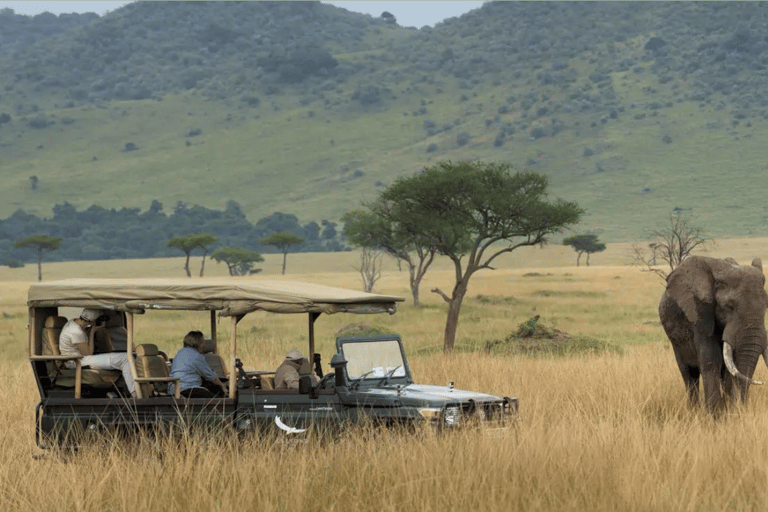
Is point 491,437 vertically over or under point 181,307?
under

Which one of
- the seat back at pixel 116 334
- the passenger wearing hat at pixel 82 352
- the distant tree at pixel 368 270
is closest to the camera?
the passenger wearing hat at pixel 82 352

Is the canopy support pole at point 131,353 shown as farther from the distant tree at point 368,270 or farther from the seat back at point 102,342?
the distant tree at point 368,270

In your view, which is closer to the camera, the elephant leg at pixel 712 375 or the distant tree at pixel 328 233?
the elephant leg at pixel 712 375

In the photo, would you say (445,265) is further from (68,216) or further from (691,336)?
(691,336)

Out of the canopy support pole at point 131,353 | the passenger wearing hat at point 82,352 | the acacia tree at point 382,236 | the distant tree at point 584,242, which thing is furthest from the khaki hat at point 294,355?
the distant tree at point 584,242

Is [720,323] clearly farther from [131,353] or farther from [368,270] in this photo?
[368,270]

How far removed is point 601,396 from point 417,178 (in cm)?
2554

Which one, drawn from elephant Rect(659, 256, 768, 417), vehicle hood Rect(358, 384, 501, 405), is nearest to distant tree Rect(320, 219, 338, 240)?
elephant Rect(659, 256, 768, 417)

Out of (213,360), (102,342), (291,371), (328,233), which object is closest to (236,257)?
(328,233)

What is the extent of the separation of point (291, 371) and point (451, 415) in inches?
→ 70.2

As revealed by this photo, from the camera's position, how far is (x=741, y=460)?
9.57 meters

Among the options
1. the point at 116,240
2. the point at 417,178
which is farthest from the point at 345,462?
the point at 116,240

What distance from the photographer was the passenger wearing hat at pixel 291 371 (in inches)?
440

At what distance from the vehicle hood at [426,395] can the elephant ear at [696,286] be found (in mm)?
4553
